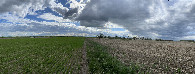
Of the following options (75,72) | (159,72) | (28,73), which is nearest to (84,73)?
(75,72)

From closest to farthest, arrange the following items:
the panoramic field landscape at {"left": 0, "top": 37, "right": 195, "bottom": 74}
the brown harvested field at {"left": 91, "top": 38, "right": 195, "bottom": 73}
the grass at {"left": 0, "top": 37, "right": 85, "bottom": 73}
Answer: the panoramic field landscape at {"left": 0, "top": 37, "right": 195, "bottom": 74}, the brown harvested field at {"left": 91, "top": 38, "right": 195, "bottom": 73}, the grass at {"left": 0, "top": 37, "right": 85, "bottom": 73}

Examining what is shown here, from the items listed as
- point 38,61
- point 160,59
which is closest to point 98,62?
point 38,61

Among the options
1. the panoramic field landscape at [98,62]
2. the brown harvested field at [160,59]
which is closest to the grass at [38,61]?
the panoramic field landscape at [98,62]

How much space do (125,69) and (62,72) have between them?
6.51 meters

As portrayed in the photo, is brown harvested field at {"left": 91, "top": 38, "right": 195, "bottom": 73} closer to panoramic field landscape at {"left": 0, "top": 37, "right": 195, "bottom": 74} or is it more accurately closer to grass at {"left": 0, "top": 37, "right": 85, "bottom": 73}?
panoramic field landscape at {"left": 0, "top": 37, "right": 195, "bottom": 74}

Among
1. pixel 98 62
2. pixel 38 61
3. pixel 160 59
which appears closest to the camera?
pixel 98 62

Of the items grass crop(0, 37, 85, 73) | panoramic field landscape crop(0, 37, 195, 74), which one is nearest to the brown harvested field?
panoramic field landscape crop(0, 37, 195, 74)

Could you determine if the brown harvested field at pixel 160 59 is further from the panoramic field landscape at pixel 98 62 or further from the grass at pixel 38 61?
the grass at pixel 38 61

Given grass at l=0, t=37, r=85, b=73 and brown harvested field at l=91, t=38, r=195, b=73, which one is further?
grass at l=0, t=37, r=85, b=73

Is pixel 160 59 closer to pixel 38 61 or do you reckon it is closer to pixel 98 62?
pixel 98 62

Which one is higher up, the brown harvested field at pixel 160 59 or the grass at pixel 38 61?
the brown harvested field at pixel 160 59

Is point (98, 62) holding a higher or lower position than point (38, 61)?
higher

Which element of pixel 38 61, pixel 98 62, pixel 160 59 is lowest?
pixel 38 61

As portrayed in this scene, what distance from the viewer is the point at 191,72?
11.8 metres
